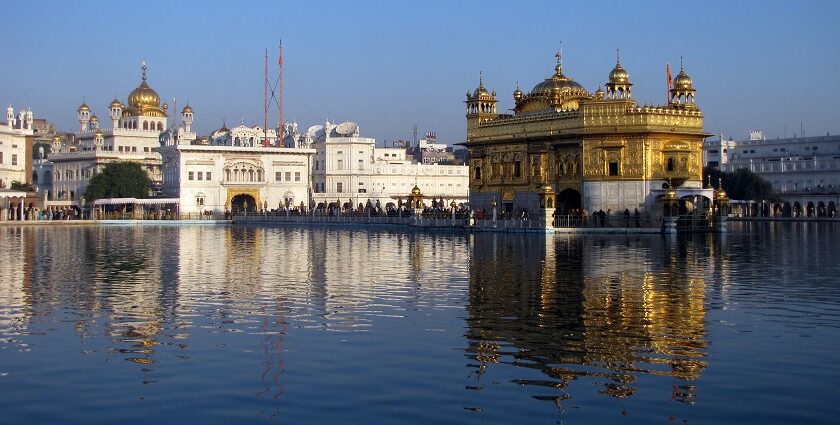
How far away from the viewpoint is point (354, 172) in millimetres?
94938

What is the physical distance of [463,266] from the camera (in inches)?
1016

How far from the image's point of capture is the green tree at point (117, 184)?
8131cm

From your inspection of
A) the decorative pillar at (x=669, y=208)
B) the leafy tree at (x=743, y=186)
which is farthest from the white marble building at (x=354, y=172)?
the decorative pillar at (x=669, y=208)

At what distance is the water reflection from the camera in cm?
1168

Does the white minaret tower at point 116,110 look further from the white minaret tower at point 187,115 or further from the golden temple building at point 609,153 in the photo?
the golden temple building at point 609,153

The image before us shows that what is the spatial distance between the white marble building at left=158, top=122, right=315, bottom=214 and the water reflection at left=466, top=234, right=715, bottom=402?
56.0m

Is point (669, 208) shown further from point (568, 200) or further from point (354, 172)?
point (354, 172)

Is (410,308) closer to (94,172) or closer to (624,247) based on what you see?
(624,247)

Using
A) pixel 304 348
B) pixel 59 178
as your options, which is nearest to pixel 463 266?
pixel 304 348

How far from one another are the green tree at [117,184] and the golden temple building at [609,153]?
36290 millimetres

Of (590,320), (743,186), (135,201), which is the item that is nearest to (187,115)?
(135,201)

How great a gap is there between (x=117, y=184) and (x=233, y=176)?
27.8 feet

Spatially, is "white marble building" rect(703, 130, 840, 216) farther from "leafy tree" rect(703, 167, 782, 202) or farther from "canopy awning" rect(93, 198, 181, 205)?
"canopy awning" rect(93, 198, 181, 205)

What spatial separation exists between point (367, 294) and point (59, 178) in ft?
281
